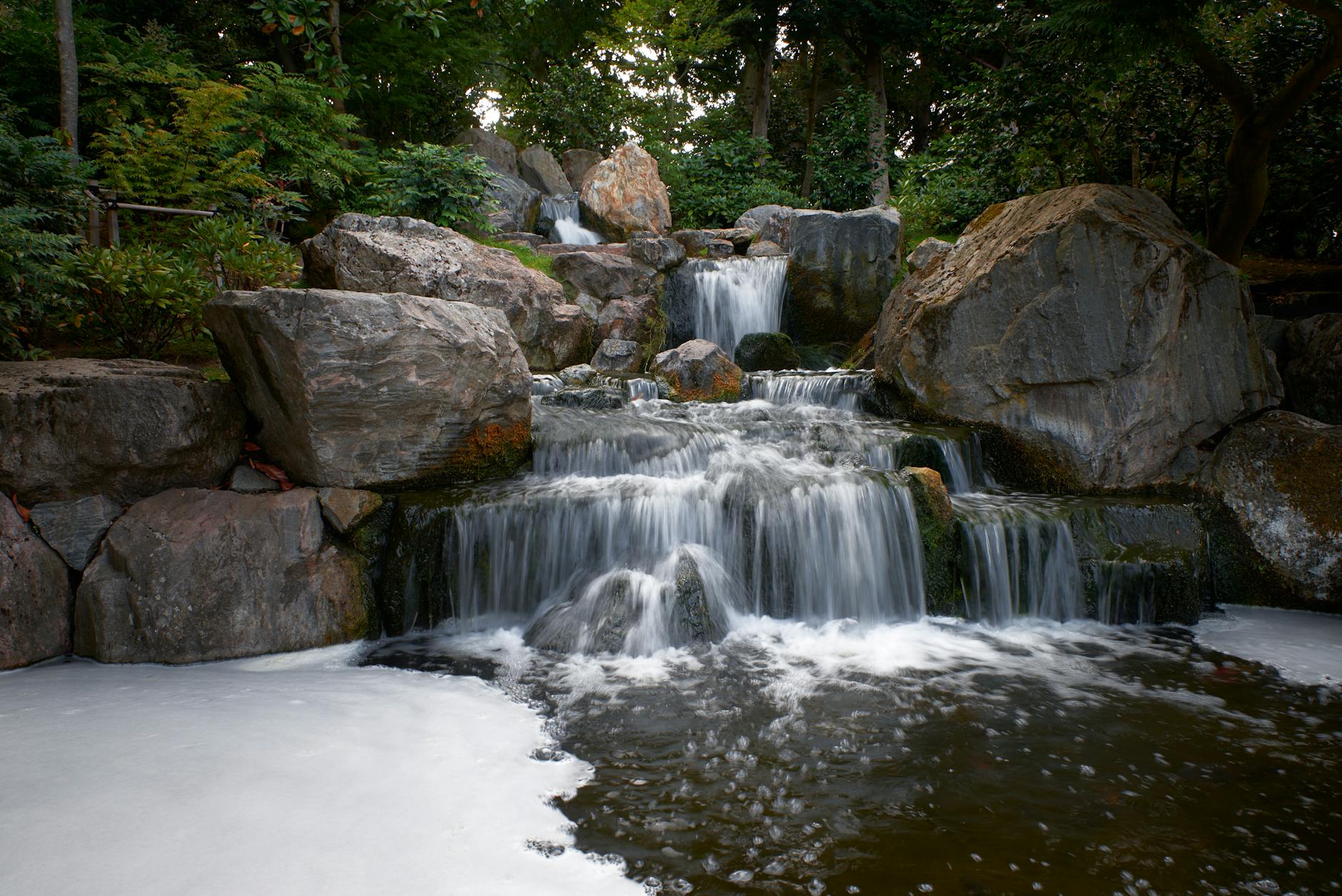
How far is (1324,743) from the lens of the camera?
143 inches

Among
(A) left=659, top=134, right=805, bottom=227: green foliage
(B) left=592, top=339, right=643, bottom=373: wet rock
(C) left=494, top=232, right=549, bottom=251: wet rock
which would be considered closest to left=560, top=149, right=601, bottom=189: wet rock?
(A) left=659, top=134, right=805, bottom=227: green foliage

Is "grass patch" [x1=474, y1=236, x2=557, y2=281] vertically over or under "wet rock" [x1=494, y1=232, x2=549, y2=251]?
under

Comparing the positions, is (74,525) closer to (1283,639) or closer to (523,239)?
(1283,639)

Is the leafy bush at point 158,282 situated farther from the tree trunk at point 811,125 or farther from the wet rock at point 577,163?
the tree trunk at point 811,125

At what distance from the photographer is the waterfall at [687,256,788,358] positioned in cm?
1197

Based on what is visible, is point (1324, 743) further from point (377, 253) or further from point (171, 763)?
point (377, 253)

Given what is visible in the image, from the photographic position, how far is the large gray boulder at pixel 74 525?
4.62 meters

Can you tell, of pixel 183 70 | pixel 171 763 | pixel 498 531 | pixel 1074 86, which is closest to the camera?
pixel 171 763

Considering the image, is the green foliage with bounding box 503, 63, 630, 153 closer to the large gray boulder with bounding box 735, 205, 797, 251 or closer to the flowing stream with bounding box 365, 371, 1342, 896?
the large gray boulder with bounding box 735, 205, 797, 251

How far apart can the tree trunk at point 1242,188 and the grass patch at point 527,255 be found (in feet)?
28.9

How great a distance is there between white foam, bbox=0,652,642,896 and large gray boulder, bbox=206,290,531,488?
1.80 meters

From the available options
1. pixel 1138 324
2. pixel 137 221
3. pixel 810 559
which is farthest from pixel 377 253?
pixel 1138 324

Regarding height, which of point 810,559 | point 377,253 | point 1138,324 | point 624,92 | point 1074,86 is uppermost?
point 624,92

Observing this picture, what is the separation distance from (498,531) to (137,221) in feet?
21.5
